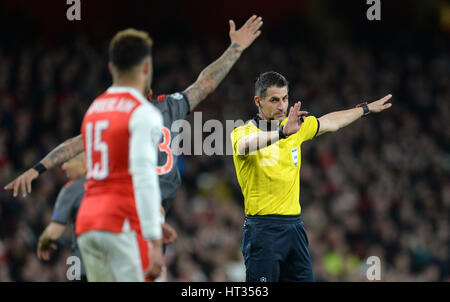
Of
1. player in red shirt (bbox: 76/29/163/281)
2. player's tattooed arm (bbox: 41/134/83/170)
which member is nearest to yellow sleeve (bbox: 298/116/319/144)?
player's tattooed arm (bbox: 41/134/83/170)

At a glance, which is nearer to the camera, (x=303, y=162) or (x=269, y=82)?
(x=269, y=82)

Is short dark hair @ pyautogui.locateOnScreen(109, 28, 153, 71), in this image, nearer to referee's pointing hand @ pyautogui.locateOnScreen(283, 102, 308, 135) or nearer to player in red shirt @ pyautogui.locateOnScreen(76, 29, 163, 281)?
player in red shirt @ pyautogui.locateOnScreen(76, 29, 163, 281)

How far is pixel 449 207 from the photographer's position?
14.1 m

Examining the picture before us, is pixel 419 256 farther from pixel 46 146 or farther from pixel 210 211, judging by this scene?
pixel 46 146

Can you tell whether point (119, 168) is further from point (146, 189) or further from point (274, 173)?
point (274, 173)

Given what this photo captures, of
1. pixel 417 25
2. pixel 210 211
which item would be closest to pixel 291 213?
pixel 210 211

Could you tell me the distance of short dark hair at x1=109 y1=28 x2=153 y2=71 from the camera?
403cm

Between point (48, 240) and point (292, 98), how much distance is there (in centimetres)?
1066

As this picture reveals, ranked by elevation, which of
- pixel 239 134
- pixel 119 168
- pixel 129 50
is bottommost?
pixel 119 168

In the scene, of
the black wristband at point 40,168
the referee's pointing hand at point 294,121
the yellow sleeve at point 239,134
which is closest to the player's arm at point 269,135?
the referee's pointing hand at point 294,121

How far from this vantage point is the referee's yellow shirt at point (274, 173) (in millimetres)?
5699

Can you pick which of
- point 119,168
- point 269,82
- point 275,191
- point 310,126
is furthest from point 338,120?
point 119,168

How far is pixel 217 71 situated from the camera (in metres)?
5.41

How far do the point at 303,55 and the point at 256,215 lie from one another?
41.6 ft
